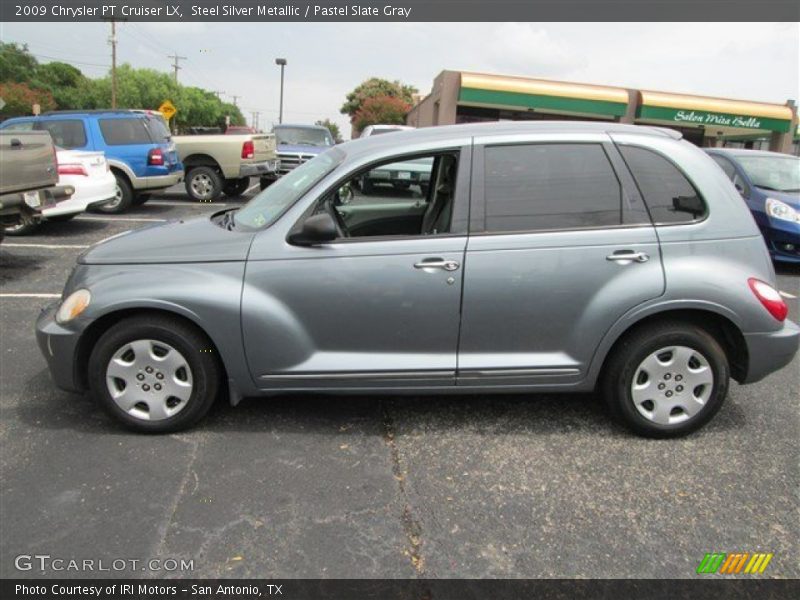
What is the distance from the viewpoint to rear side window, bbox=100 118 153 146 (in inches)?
436

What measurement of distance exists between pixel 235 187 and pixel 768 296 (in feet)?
40.9

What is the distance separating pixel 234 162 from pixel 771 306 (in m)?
11.5

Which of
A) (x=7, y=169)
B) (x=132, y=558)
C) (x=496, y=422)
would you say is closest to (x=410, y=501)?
(x=496, y=422)

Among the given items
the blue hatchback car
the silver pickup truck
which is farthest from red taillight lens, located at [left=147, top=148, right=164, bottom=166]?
the blue hatchback car

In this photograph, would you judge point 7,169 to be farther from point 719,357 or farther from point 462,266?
point 719,357

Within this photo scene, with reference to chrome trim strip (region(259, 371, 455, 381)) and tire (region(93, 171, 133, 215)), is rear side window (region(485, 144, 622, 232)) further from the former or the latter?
tire (region(93, 171, 133, 215))

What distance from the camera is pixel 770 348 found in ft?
10.9

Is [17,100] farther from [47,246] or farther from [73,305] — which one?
[73,305]

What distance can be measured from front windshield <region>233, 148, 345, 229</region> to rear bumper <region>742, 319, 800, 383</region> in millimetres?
2546

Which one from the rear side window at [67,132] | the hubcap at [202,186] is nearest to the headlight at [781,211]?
the hubcap at [202,186]

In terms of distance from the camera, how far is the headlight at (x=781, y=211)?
25.8 ft

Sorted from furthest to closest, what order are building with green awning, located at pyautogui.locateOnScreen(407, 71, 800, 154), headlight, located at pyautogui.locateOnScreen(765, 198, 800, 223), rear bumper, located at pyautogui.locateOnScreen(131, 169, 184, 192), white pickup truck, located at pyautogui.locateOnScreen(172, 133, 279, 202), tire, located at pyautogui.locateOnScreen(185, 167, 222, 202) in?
building with green awning, located at pyautogui.locateOnScreen(407, 71, 800, 154), tire, located at pyautogui.locateOnScreen(185, 167, 222, 202), white pickup truck, located at pyautogui.locateOnScreen(172, 133, 279, 202), rear bumper, located at pyautogui.locateOnScreen(131, 169, 184, 192), headlight, located at pyautogui.locateOnScreen(765, 198, 800, 223)

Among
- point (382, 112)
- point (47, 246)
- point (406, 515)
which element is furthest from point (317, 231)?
point (382, 112)

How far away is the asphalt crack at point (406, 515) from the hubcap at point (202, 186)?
11.0 meters
